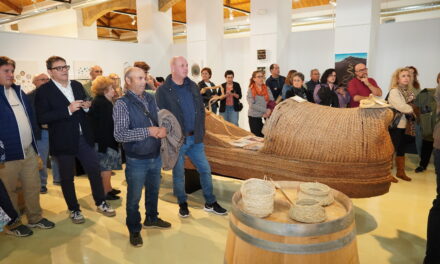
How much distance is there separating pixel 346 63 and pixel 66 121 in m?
6.02

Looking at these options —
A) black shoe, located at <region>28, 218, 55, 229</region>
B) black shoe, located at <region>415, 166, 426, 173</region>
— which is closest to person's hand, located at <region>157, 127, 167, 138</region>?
black shoe, located at <region>28, 218, 55, 229</region>

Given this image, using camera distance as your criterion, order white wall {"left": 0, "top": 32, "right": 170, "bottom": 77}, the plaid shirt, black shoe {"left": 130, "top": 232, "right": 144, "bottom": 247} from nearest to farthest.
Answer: the plaid shirt
black shoe {"left": 130, "top": 232, "right": 144, "bottom": 247}
white wall {"left": 0, "top": 32, "right": 170, "bottom": 77}

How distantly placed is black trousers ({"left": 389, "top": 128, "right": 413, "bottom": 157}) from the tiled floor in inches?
31.4

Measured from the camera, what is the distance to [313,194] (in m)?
1.79

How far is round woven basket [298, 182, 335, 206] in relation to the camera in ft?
5.81

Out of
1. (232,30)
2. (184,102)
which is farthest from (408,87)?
(232,30)

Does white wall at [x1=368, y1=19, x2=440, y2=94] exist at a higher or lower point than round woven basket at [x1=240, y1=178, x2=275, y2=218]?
higher

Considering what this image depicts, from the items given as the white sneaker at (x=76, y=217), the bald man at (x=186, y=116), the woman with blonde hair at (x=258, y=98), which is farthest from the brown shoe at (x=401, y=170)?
the white sneaker at (x=76, y=217)

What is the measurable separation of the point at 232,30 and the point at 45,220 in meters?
13.1

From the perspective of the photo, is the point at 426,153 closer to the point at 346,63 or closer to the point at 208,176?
the point at 346,63

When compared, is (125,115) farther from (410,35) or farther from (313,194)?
(410,35)

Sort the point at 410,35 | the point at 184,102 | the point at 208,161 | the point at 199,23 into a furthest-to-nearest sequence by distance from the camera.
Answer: the point at 199,23
the point at 410,35
the point at 208,161
the point at 184,102

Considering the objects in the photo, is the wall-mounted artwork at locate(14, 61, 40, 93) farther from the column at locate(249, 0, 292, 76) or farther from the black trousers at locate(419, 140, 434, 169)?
the black trousers at locate(419, 140, 434, 169)

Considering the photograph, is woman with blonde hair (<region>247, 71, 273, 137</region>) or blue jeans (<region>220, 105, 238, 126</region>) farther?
blue jeans (<region>220, 105, 238, 126</region>)
